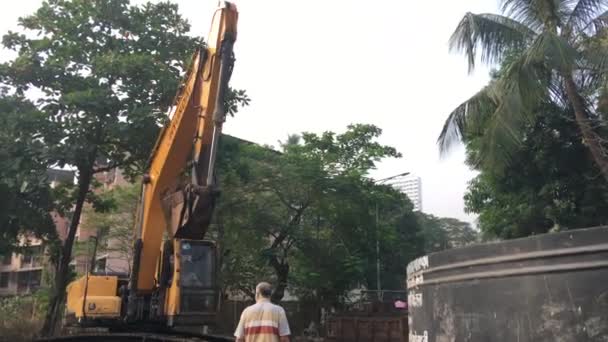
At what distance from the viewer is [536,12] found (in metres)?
15.4

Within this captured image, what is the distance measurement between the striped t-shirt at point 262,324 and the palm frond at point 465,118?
12.0 m

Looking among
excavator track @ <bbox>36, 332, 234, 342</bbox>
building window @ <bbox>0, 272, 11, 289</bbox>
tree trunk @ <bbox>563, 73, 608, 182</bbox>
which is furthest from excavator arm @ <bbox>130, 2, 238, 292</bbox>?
building window @ <bbox>0, 272, 11, 289</bbox>

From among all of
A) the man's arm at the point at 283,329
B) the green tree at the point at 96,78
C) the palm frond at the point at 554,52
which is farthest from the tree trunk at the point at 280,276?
the man's arm at the point at 283,329

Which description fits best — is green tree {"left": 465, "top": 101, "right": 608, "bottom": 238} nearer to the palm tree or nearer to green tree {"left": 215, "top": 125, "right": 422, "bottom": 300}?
the palm tree

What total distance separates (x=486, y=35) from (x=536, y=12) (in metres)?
1.37

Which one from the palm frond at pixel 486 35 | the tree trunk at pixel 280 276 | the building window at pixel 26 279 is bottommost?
the tree trunk at pixel 280 276

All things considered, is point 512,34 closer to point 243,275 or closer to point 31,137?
point 31,137

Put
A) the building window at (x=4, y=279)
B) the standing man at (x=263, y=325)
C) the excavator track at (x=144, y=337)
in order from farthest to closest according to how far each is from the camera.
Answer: the building window at (x=4, y=279) < the excavator track at (x=144, y=337) < the standing man at (x=263, y=325)

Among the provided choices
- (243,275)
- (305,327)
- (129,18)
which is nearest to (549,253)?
(129,18)

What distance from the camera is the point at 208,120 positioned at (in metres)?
11.6

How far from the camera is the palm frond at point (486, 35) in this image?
15.5 metres

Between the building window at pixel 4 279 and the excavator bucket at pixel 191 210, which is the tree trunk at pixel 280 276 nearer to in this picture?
the excavator bucket at pixel 191 210

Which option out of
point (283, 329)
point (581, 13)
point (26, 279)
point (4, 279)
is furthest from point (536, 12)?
point (4, 279)

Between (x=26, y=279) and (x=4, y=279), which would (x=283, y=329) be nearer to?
(x=26, y=279)
